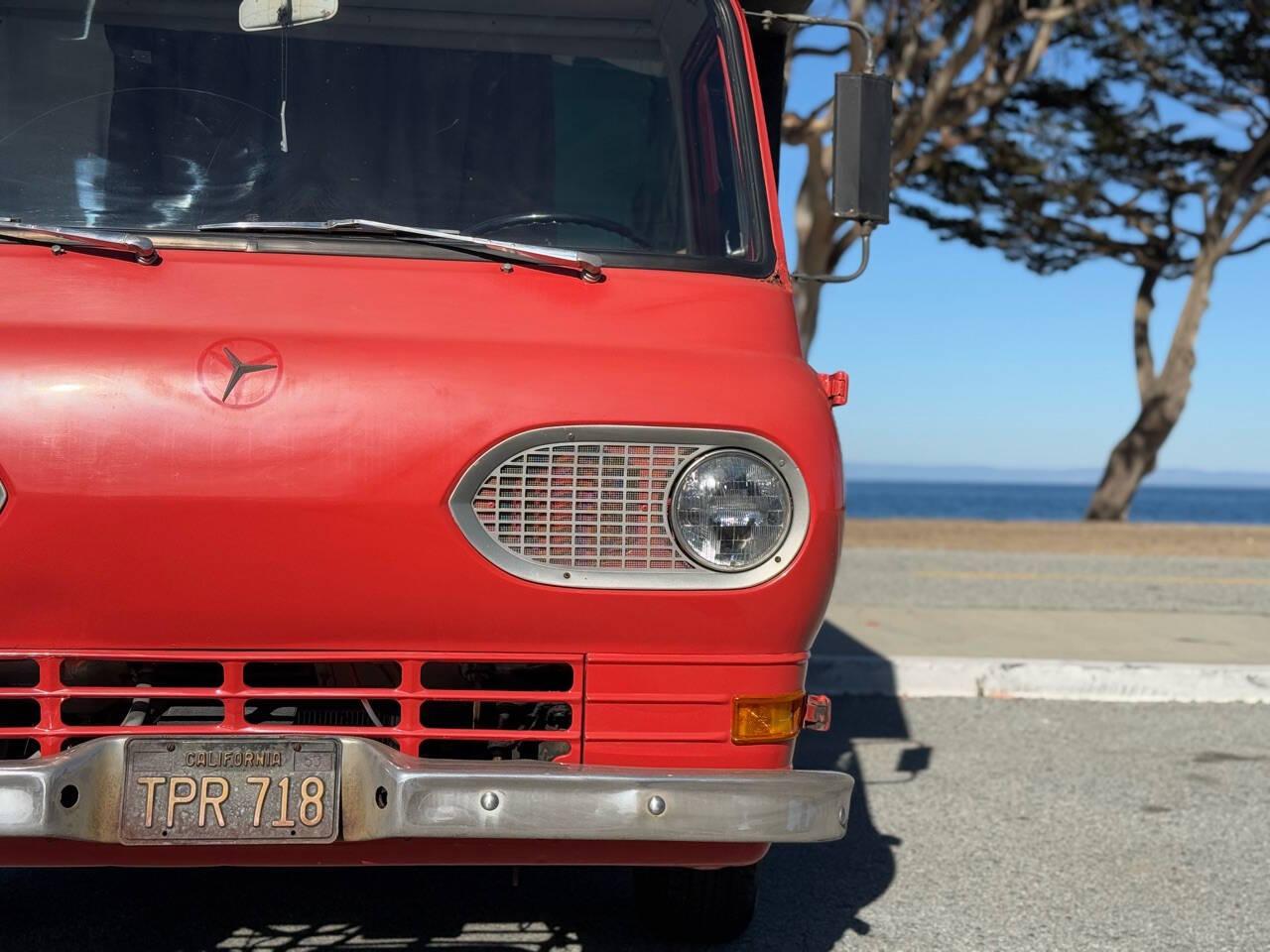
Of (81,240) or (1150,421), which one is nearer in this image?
(81,240)

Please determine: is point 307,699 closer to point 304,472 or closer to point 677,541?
point 304,472

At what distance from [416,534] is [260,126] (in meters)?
1.32

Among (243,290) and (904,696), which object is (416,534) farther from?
(904,696)

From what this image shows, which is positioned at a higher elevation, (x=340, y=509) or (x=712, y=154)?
(x=712, y=154)

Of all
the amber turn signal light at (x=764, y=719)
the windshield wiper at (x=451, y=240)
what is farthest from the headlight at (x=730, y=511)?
the windshield wiper at (x=451, y=240)

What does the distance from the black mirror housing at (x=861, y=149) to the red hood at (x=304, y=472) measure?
1001mm

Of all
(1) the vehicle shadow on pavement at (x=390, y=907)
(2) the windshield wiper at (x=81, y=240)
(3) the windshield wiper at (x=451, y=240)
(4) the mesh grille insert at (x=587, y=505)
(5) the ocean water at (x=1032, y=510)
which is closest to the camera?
(4) the mesh grille insert at (x=587, y=505)

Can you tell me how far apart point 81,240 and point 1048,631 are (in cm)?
676

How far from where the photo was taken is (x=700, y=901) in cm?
371

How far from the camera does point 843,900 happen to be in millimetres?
4230

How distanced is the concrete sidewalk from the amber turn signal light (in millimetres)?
4200

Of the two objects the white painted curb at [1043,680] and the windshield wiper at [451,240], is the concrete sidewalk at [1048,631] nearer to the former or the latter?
the white painted curb at [1043,680]

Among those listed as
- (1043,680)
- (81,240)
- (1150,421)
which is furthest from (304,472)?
(1150,421)

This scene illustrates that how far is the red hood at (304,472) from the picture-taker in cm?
279
